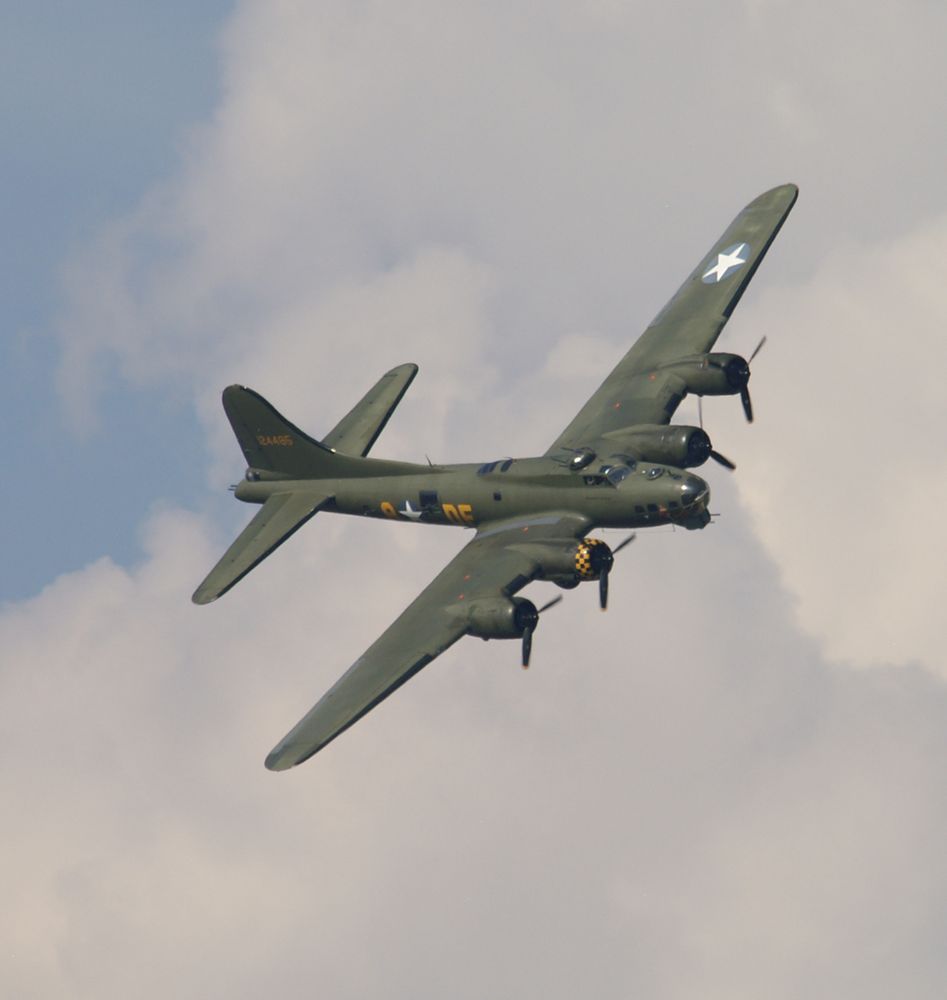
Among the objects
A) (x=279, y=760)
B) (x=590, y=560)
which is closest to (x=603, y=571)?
(x=590, y=560)

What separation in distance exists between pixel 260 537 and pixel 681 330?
17.9 m

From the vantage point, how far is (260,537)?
7612cm

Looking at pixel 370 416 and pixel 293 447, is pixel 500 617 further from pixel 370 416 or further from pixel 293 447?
pixel 370 416

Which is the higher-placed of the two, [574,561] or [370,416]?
[370,416]

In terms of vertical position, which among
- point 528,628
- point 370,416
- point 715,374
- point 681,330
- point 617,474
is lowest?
point 528,628

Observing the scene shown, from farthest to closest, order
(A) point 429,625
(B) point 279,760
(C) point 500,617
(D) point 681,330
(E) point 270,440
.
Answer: (D) point 681,330, (E) point 270,440, (A) point 429,625, (C) point 500,617, (B) point 279,760

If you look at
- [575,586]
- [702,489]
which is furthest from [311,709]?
[702,489]

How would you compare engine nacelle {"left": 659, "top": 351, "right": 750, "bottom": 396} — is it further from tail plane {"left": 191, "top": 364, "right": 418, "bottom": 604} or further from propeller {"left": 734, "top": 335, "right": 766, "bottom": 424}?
tail plane {"left": 191, "top": 364, "right": 418, "bottom": 604}

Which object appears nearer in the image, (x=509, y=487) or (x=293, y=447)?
(x=509, y=487)

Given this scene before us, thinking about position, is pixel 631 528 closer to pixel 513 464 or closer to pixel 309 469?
pixel 513 464

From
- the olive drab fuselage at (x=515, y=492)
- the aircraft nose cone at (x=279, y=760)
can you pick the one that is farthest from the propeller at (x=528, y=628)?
the aircraft nose cone at (x=279, y=760)

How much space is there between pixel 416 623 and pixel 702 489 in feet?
35.0

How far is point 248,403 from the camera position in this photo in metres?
79.6

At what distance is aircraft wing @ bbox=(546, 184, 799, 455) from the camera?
254ft
